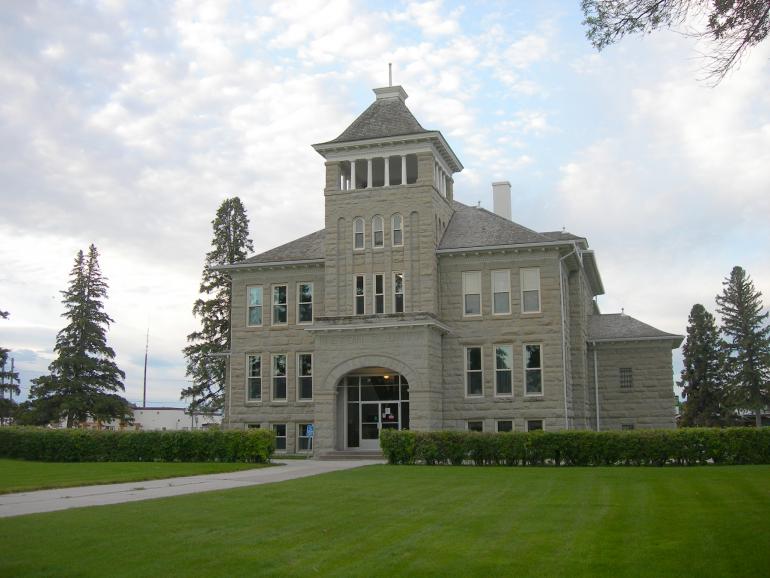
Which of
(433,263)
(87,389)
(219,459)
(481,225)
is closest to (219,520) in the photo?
(219,459)

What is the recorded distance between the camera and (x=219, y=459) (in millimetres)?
27672

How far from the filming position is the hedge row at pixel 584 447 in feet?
78.0

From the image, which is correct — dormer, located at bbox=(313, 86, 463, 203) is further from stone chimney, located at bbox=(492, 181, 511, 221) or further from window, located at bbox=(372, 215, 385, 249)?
stone chimney, located at bbox=(492, 181, 511, 221)

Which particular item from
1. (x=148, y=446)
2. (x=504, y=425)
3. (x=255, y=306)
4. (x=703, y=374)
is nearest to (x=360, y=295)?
(x=255, y=306)

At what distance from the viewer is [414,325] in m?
31.5

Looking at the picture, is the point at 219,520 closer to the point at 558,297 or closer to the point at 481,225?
the point at 558,297

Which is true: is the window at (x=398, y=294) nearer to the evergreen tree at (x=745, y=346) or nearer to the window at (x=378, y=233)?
the window at (x=378, y=233)

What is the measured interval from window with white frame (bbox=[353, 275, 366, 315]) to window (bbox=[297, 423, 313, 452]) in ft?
19.9

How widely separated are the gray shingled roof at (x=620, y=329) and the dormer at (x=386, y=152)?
10.3 metres

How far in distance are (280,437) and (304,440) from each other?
1.23 m

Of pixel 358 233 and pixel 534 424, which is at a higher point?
→ pixel 358 233

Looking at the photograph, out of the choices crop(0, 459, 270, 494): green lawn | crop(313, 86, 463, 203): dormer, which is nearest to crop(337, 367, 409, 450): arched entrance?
crop(0, 459, 270, 494): green lawn

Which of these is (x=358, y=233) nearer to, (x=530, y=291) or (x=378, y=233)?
(x=378, y=233)

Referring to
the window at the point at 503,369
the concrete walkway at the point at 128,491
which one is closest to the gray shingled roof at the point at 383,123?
the window at the point at 503,369
